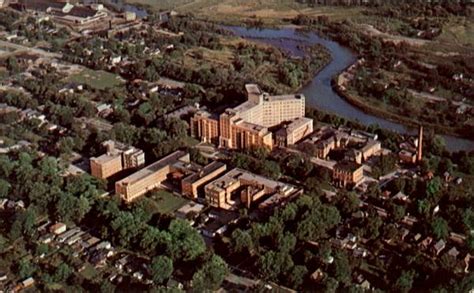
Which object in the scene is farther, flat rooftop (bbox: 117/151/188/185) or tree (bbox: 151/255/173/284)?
flat rooftop (bbox: 117/151/188/185)

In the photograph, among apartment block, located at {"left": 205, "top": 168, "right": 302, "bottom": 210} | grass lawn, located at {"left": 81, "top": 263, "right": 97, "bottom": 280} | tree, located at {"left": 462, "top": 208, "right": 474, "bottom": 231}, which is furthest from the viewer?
apartment block, located at {"left": 205, "top": 168, "right": 302, "bottom": 210}

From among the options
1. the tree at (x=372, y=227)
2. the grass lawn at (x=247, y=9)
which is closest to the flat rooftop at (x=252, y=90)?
the tree at (x=372, y=227)

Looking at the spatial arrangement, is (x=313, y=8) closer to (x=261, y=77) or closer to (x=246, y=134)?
(x=261, y=77)

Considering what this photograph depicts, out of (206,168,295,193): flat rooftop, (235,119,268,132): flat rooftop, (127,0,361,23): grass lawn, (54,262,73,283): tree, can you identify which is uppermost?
(127,0,361,23): grass lawn

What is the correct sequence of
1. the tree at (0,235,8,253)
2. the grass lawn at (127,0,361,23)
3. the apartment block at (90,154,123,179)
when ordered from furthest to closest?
the grass lawn at (127,0,361,23), the apartment block at (90,154,123,179), the tree at (0,235,8,253)

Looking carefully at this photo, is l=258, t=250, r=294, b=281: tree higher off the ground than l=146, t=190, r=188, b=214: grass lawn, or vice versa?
l=258, t=250, r=294, b=281: tree

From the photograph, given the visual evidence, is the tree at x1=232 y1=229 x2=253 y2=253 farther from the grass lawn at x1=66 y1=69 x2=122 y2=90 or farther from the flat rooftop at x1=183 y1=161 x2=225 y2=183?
the grass lawn at x1=66 y1=69 x2=122 y2=90

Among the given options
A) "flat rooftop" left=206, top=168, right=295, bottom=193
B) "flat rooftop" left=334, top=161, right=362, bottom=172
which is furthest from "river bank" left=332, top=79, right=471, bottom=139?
"flat rooftop" left=206, top=168, right=295, bottom=193
